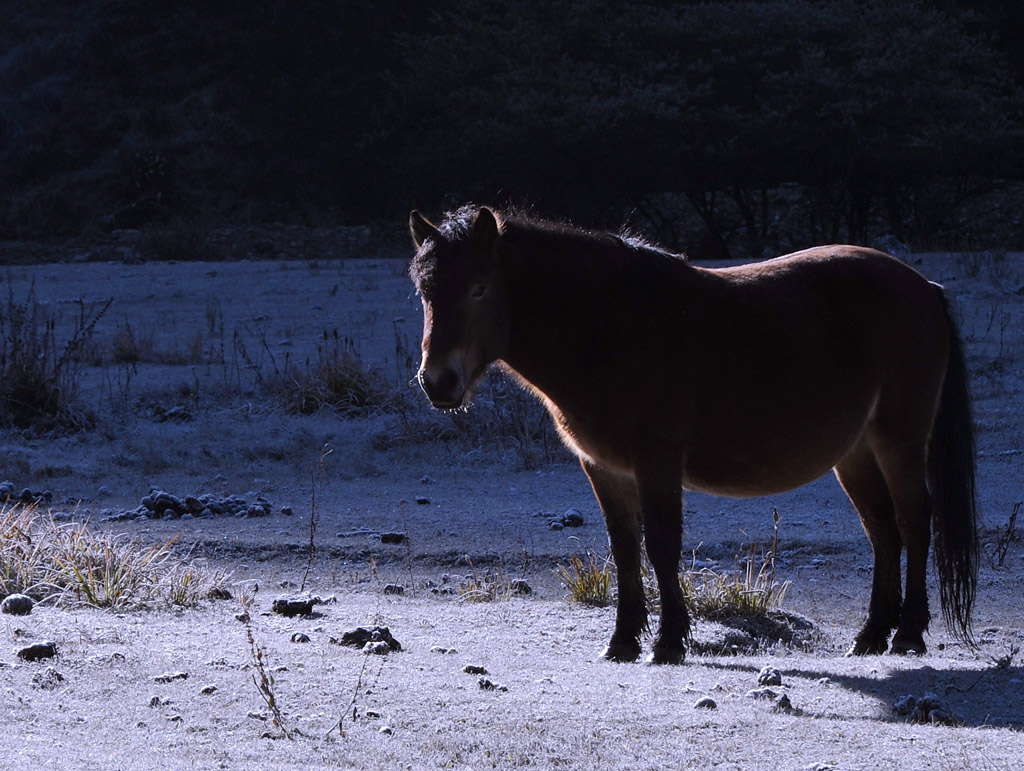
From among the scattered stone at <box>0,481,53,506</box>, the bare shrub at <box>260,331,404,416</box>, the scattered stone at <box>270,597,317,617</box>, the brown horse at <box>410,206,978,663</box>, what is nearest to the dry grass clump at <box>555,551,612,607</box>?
the brown horse at <box>410,206,978,663</box>

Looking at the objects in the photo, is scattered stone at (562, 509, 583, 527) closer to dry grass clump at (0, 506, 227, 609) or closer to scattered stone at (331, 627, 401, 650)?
dry grass clump at (0, 506, 227, 609)

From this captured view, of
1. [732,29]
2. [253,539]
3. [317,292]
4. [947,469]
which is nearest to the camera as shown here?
[947,469]

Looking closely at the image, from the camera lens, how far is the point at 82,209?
89.0ft

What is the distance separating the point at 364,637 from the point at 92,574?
5.04 ft

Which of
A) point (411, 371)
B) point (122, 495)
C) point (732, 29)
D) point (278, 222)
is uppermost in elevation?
point (732, 29)

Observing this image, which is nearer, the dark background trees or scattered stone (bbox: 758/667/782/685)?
scattered stone (bbox: 758/667/782/685)

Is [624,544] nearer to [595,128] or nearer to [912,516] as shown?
[912,516]

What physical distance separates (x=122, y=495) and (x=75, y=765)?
5.69 m

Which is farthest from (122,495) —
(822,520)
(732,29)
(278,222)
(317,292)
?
(278,222)

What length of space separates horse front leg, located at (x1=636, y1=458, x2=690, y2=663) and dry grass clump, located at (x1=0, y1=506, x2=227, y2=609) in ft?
6.78

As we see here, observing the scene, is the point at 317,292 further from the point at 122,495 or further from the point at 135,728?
the point at 135,728

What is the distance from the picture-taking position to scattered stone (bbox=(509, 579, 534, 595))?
20.0 ft

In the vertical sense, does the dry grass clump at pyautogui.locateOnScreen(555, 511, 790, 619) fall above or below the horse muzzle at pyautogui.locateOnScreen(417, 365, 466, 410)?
below

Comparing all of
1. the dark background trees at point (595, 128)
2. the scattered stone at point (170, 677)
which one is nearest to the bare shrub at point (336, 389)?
the scattered stone at point (170, 677)
